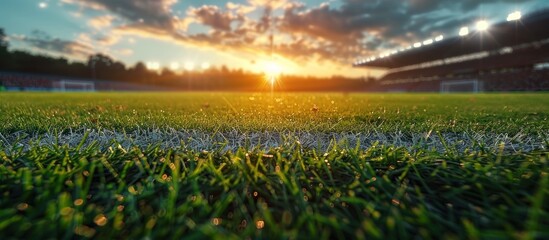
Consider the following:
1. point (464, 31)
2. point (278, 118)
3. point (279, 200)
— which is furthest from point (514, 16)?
point (279, 200)

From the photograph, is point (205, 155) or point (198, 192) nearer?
point (198, 192)

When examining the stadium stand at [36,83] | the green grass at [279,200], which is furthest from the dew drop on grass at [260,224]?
the stadium stand at [36,83]

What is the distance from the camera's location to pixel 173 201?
2.45ft

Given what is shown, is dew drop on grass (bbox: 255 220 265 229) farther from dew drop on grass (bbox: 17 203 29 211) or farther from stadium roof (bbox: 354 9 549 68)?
stadium roof (bbox: 354 9 549 68)

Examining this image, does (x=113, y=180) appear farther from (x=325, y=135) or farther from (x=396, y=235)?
(x=325, y=135)

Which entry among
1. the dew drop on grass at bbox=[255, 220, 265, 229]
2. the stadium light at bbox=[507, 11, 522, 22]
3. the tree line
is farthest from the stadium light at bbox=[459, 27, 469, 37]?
the dew drop on grass at bbox=[255, 220, 265, 229]

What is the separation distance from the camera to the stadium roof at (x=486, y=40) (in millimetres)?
24023

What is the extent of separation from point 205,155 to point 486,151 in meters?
1.28

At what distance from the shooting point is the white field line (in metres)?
1.43

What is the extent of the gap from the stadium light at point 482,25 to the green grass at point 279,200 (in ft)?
106

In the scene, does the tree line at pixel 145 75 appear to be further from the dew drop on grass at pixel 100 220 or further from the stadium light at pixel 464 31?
the dew drop on grass at pixel 100 220

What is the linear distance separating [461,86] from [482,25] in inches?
418

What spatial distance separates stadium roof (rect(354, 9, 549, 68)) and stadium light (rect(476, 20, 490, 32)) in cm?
37

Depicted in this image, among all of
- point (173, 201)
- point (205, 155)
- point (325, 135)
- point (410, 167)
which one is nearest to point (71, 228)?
point (173, 201)
